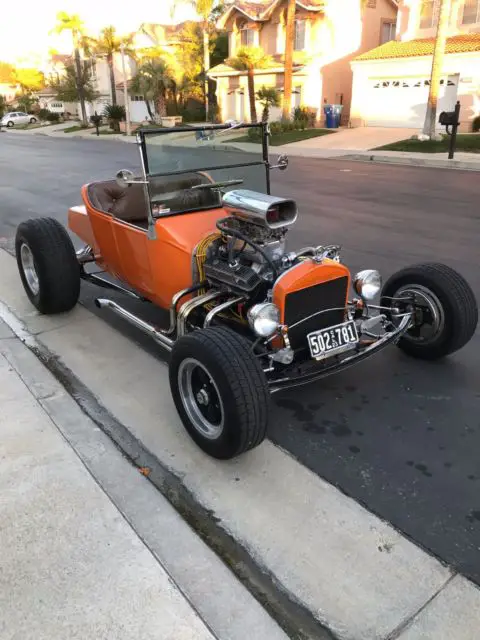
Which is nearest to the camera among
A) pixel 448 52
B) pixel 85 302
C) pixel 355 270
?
pixel 85 302

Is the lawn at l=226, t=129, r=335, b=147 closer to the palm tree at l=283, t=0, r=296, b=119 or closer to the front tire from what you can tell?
the palm tree at l=283, t=0, r=296, b=119

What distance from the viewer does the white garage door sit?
25375 millimetres

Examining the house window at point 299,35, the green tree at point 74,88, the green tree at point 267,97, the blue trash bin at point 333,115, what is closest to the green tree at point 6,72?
the green tree at point 74,88

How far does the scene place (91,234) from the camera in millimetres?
5035

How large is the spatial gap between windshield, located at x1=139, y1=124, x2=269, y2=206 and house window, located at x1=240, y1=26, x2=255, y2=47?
117 feet

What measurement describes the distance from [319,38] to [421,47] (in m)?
7.67

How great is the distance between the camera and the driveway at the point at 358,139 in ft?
74.3

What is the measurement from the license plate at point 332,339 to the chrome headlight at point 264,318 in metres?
0.26

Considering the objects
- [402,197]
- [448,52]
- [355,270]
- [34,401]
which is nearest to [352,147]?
[448,52]

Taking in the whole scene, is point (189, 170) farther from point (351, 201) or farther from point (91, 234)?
point (351, 201)

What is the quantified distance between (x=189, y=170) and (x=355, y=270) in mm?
2884

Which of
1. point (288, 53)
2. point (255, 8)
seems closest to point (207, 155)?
point (288, 53)

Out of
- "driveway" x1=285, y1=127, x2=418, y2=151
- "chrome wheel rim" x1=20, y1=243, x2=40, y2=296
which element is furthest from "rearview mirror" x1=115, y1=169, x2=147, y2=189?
"driveway" x1=285, y1=127, x2=418, y2=151

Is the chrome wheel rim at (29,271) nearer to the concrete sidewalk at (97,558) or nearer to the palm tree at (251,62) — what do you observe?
the concrete sidewalk at (97,558)
